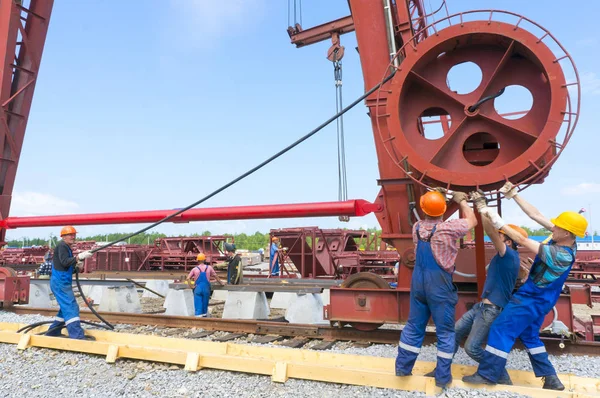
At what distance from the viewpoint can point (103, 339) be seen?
584 centimetres

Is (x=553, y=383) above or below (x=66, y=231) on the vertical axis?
below

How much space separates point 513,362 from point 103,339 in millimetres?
5015

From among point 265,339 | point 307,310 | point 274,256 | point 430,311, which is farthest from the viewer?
point 274,256

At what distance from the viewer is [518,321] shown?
11.4 feet

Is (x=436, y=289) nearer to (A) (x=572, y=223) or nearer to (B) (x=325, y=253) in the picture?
(A) (x=572, y=223)

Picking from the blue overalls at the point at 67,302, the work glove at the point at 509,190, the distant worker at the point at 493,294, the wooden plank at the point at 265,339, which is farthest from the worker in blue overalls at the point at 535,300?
the blue overalls at the point at 67,302

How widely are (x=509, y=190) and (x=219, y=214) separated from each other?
3960mm

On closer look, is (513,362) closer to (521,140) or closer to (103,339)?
(521,140)

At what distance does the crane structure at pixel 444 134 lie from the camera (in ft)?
13.5

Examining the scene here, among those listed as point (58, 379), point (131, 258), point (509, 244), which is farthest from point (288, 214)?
point (131, 258)

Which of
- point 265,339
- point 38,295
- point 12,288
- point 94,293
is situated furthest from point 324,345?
point 94,293

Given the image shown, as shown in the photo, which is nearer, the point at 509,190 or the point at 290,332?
the point at 509,190

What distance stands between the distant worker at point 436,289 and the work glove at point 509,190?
0.42 m

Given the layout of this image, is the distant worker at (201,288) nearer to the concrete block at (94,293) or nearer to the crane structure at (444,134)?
the crane structure at (444,134)
